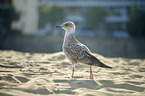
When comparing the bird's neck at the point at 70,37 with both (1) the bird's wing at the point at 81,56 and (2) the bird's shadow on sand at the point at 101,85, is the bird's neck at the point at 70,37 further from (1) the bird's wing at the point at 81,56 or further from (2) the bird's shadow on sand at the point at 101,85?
(2) the bird's shadow on sand at the point at 101,85

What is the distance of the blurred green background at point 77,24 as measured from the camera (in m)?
19.5

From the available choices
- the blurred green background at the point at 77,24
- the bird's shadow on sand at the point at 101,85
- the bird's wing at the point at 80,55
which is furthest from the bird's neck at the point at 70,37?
the blurred green background at the point at 77,24

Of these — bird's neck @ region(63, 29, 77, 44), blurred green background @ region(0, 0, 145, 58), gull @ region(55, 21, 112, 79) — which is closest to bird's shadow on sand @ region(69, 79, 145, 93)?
gull @ region(55, 21, 112, 79)

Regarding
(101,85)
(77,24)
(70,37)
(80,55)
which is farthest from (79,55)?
(77,24)

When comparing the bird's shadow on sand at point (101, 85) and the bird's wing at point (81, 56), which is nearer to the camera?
the bird's shadow on sand at point (101, 85)

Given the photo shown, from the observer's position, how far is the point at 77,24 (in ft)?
156

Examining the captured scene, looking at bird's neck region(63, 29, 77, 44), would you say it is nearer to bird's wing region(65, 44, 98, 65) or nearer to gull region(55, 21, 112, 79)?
gull region(55, 21, 112, 79)

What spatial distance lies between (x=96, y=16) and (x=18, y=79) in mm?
37036

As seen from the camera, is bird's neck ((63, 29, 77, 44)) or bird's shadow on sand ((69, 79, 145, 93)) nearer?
bird's shadow on sand ((69, 79, 145, 93))

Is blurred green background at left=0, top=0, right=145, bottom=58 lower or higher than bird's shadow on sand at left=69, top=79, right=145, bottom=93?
higher

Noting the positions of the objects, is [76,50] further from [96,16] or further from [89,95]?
[96,16]

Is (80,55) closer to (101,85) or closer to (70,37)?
(70,37)

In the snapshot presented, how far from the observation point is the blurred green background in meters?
19.5

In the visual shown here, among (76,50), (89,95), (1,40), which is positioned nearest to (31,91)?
(89,95)
